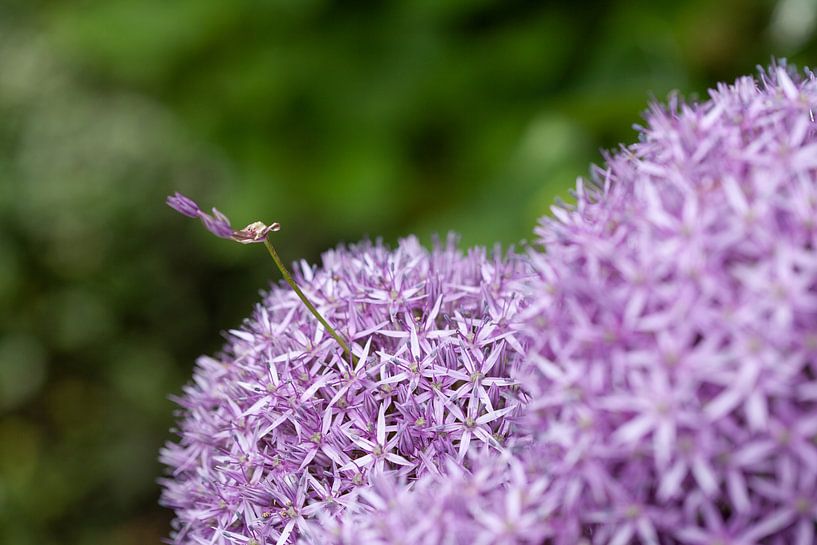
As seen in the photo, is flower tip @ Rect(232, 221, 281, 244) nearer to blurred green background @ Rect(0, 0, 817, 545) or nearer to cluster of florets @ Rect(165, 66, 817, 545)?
cluster of florets @ Rect(165, 66, 817, 545)

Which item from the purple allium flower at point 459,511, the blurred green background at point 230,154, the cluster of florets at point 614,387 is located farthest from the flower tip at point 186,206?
the blurred green background at point 230,154

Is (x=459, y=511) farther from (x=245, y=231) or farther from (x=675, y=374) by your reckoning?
(x=245, y=231)

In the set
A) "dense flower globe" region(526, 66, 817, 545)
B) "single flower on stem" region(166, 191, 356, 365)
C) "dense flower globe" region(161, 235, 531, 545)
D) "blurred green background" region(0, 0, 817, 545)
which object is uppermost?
"blurred green background" region(0, 0, 817, 545)

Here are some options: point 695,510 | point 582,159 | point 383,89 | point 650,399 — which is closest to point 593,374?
point 650,399

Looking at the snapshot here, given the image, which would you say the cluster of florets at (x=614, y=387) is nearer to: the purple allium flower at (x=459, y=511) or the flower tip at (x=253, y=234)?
the purple allium flower at (x=459, y=511)

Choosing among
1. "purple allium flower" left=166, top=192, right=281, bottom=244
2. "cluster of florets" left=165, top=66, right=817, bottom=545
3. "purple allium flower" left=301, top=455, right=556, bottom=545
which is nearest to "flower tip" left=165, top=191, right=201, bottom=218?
"purple allium flower" left=166, top=192, right=281, bottom=244

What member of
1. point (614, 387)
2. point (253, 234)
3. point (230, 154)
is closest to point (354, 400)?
point (253, 234)
